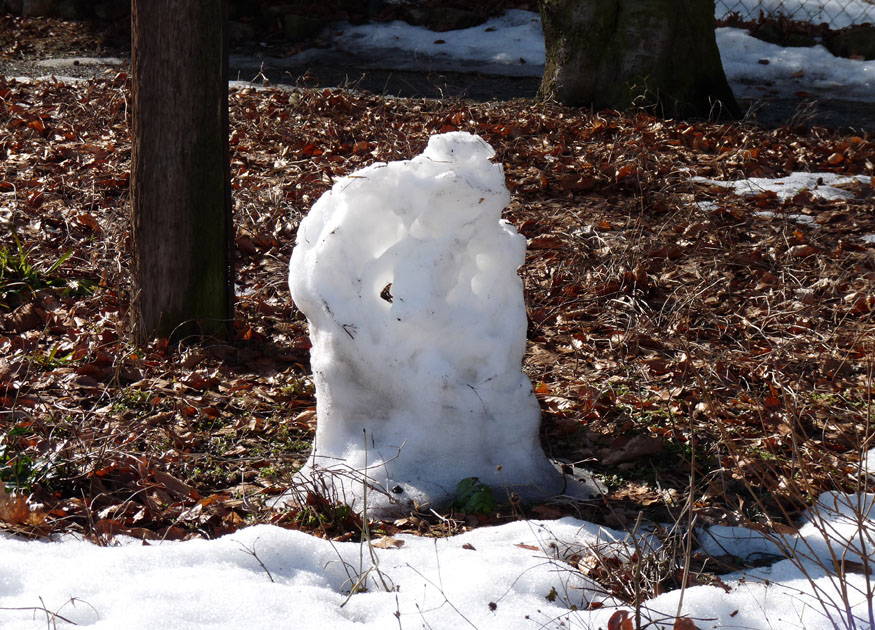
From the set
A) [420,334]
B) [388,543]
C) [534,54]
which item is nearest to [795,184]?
[420,334]

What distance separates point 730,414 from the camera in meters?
3.44

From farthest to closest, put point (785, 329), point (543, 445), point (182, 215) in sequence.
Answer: point (785, 329) → point (182, 215) → point (543, 445)

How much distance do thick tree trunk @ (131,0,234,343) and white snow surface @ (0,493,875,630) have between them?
159cm

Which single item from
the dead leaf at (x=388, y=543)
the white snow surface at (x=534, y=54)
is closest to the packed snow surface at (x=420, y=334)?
the dead leaf at (x=388, y=543)

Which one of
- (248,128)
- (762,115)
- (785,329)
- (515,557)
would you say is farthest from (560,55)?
(515,557)

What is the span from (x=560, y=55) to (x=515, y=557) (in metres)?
5.98

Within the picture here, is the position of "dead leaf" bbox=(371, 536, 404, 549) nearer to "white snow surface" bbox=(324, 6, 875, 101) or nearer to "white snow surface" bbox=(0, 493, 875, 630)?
"white snow surface" bbox=(0, 493, 875, 630)

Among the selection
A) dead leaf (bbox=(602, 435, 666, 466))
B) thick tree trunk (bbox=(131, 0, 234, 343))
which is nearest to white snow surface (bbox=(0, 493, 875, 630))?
dead leaf (bbox=(602, 435, 666, 466))

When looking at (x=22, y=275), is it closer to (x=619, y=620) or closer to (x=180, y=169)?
(x=180, y=169)

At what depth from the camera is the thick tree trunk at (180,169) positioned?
3.66 meters

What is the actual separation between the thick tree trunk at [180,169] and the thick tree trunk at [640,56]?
4.31 meters

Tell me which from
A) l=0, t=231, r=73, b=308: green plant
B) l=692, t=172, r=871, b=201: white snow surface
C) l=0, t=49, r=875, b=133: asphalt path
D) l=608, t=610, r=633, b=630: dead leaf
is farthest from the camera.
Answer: l=0, t=49, r=875, b=133: asphalt path

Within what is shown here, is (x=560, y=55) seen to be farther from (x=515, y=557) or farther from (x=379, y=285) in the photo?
(x=515, y=557)

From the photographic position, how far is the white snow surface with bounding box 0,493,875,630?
6.85 feet
